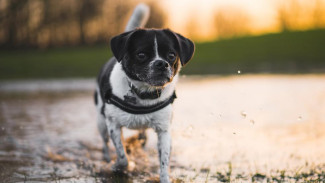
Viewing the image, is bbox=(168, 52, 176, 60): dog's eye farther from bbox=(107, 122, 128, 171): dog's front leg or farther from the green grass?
the green grass

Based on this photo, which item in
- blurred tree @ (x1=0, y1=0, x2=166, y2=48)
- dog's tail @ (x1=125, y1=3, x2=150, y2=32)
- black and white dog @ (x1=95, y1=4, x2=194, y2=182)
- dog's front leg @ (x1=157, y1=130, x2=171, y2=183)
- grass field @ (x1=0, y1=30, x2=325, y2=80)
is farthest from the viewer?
blurred tree @ (x1=0, y1=0, x2=166, y2=48)

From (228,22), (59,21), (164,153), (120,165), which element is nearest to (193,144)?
(120,165)

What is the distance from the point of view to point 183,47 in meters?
4.00

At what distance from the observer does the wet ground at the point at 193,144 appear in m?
4.27

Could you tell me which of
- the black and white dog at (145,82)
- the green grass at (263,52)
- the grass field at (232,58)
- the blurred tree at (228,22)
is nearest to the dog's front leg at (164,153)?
the black and white dog at (145,82)

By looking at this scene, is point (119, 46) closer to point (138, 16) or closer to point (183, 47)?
point (183, 47)

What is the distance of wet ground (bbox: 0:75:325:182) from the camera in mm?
4266

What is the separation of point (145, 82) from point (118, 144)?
2.68ft

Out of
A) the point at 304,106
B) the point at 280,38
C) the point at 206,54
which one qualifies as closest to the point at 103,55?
the point at 206,54

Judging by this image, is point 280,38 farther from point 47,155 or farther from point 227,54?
point 47,155

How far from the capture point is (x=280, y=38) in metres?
35.9

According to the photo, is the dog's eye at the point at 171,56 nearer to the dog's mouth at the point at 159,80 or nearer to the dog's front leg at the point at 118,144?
Answer: the dog's mouth at the point at 159,80

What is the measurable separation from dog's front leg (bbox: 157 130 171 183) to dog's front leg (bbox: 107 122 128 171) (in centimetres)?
44

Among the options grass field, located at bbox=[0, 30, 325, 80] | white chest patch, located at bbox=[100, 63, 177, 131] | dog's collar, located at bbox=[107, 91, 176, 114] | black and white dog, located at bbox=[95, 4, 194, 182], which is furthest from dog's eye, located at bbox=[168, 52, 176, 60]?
grass field, located at bbox=[0, 30, 325, 80]
